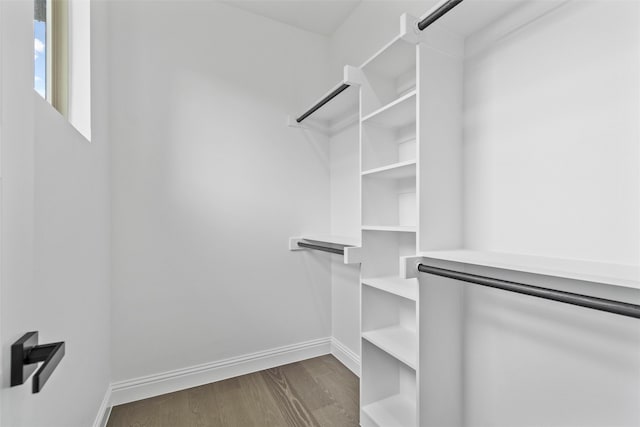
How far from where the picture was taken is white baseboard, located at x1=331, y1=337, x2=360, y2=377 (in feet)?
6.66

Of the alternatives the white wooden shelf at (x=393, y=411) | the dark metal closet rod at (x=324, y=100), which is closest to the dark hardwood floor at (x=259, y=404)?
the white wooden shelf at (x=393, y=411)

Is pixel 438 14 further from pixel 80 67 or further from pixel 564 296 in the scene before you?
pixel 80 67

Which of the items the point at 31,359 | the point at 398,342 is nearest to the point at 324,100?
the point at 398,342

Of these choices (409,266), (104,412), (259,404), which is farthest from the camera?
(259,404)

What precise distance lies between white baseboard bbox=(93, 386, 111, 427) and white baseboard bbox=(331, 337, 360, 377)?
1.41 meters

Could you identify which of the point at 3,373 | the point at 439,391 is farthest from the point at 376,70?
the point at 3,373

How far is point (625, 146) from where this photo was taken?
87cm

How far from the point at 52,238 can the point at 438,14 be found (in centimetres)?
148

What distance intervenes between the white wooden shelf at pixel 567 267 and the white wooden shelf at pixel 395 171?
1.30 ft

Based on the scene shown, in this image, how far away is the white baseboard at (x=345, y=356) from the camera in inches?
80.0

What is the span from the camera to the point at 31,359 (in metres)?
0.47

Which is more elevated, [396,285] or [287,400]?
[396,285]

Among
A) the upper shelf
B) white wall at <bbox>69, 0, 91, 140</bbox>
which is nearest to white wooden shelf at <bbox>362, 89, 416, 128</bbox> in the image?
the upper shelf

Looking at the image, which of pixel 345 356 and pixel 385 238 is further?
pixel 345 356
